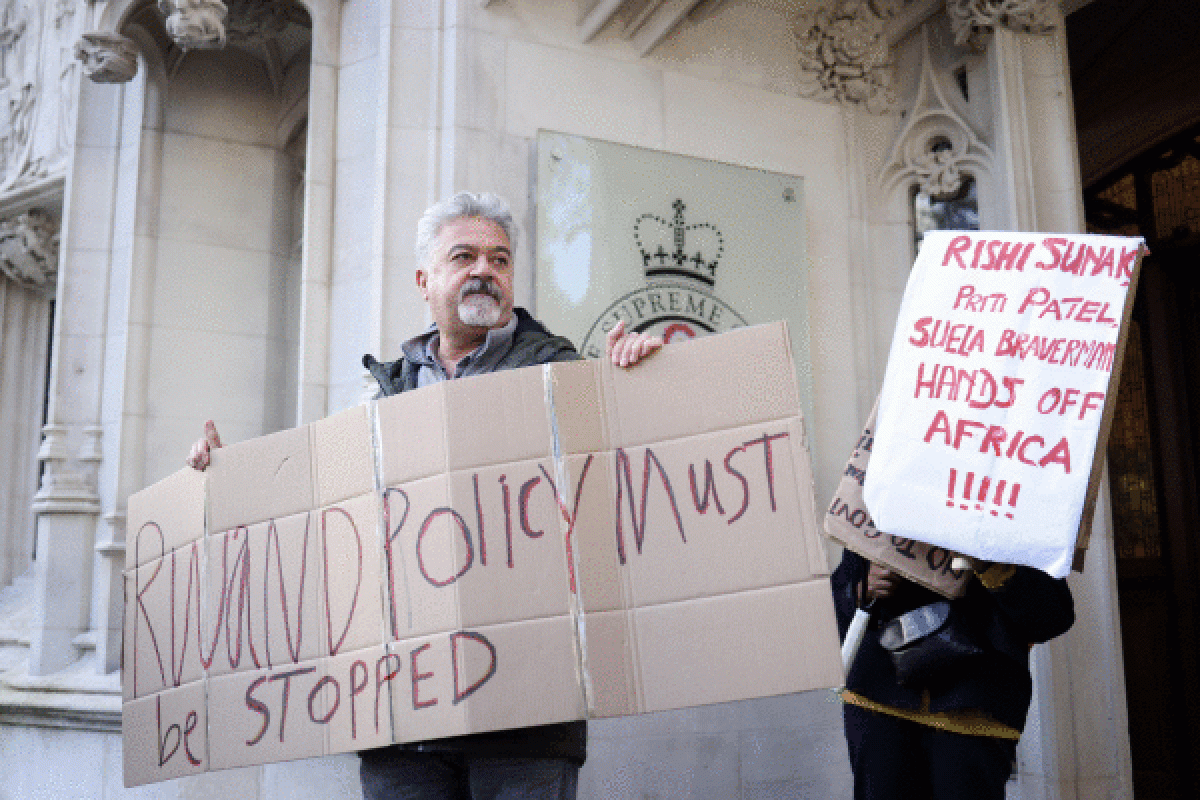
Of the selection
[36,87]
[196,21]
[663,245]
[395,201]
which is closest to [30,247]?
[36,87]

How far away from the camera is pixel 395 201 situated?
3762 millimetres

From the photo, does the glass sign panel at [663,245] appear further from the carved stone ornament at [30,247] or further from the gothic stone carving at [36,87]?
the carved stone ornament at [30,247]

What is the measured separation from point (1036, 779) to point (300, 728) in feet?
8.98

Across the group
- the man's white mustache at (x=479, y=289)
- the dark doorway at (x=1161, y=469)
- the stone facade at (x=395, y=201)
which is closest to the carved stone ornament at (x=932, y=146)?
the stone facade at (x=395, y=201)

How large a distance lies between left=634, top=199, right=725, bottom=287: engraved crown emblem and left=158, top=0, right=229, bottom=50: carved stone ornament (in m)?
1.63

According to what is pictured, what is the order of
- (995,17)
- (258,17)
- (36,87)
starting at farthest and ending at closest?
(36,87) → (258,17) → (995,17)

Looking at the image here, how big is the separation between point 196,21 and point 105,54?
2.29 feet

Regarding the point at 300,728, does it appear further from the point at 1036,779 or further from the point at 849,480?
the point at 1036,779

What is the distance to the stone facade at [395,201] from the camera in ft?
12.5

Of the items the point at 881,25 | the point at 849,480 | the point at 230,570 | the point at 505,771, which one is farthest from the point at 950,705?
the point at 881,25

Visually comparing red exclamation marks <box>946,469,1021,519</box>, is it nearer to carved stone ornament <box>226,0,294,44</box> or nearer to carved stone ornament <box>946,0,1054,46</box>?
carved stone ornament <box>946,0,1054,46</box>

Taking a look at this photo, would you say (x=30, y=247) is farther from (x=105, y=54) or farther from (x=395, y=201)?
(x=395, y=201)

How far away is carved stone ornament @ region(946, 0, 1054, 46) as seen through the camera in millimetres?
4145

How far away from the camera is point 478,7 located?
3.87 m
